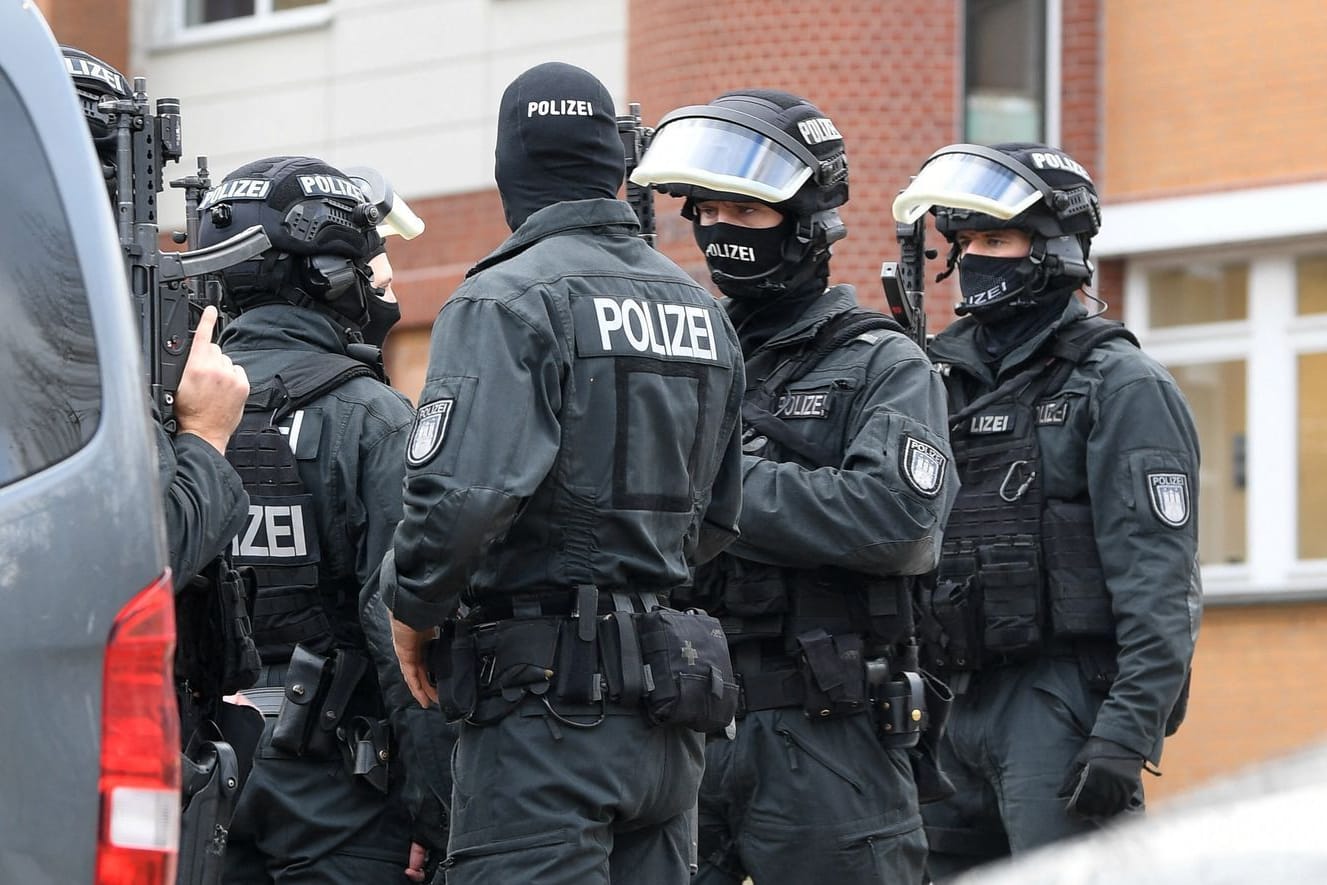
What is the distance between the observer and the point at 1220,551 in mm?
15016

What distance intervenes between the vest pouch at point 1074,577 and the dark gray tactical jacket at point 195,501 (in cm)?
272

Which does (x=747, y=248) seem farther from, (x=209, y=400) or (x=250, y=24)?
(x=250, y=24)

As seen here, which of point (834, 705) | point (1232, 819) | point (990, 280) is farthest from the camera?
point (990, 280)

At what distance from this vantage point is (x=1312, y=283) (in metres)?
14.7

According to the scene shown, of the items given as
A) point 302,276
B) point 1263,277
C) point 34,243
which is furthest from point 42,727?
point 1263,277

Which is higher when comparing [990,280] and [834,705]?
[990,280]

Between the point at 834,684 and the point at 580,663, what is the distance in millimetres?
1219

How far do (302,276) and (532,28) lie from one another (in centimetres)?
1183

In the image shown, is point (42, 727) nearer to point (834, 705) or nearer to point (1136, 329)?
point (834, 705)

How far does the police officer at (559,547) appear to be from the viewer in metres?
4.92

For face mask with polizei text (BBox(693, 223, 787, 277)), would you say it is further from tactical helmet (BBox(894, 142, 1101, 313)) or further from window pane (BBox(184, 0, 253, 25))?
window pane (BBox(184, 0, 253, 25))

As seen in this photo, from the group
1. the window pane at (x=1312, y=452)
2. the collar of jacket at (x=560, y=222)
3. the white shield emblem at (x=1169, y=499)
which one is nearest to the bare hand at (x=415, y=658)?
the collar of jacket at (x=560, y=222)

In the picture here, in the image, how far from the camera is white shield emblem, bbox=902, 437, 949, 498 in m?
6.07

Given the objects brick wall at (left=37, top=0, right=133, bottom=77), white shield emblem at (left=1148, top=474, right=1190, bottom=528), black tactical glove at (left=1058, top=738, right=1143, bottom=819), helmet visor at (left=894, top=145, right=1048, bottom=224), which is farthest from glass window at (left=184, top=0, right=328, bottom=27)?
black tactical glove at (left=1058, top=738, right=1143, bottom=819)
